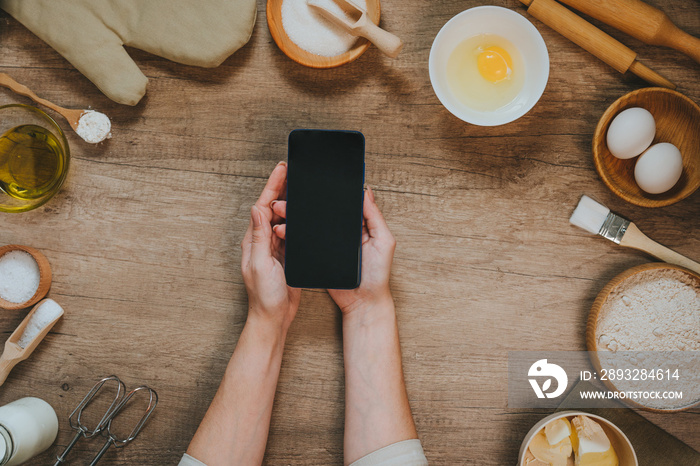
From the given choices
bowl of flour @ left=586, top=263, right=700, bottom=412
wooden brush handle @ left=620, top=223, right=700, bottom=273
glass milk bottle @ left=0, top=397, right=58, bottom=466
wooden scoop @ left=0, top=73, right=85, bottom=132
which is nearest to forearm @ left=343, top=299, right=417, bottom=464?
bowl of flour @ left=586, top=263, right=700, bottom=412

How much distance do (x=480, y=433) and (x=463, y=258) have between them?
0.38 meters

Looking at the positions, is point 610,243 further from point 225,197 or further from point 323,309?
point 225,197

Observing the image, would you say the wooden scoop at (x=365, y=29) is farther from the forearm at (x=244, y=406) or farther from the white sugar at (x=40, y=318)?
the white sugar at (x=40, y=318)

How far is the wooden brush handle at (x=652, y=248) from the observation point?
91cm

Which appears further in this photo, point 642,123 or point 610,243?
point 610,243

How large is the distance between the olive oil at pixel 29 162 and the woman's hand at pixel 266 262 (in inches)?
17.6

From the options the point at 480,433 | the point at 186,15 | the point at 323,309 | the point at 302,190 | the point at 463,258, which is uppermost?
the point at 186,15

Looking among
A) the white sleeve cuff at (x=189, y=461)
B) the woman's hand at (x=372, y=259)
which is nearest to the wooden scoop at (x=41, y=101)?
the woman's hand at (x=372, y=259)

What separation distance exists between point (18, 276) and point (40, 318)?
102 mm

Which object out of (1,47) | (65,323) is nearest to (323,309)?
(65,323)

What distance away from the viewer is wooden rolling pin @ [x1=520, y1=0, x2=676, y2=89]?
917 millimetres

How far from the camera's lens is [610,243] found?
97 centimetres

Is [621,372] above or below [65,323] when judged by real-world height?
above

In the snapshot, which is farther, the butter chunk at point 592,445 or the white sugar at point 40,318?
the white sugar at point 40,318
